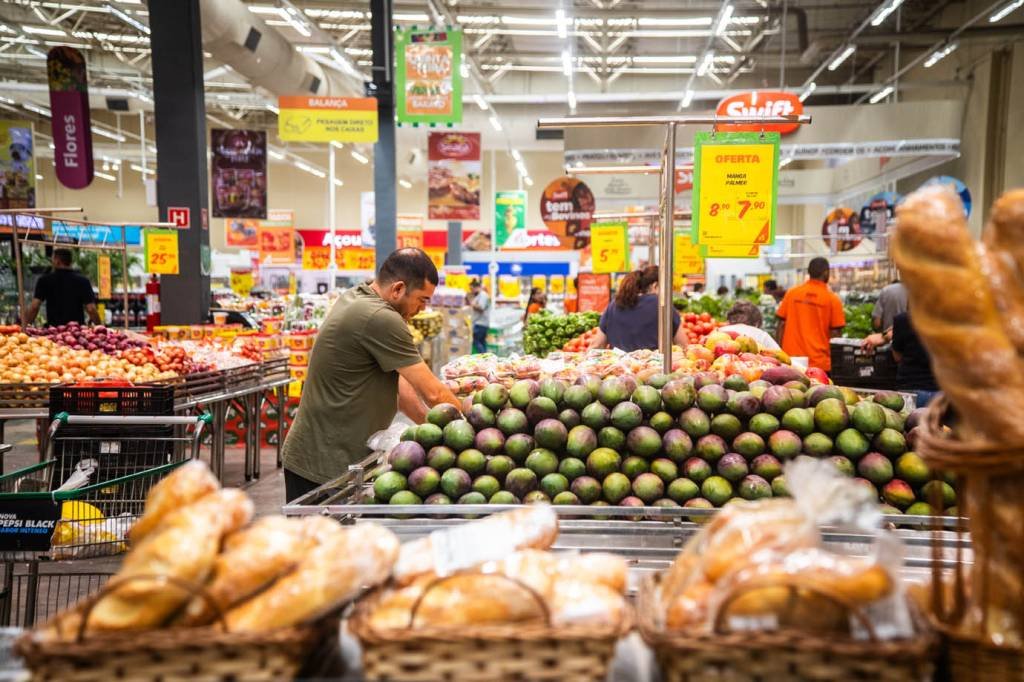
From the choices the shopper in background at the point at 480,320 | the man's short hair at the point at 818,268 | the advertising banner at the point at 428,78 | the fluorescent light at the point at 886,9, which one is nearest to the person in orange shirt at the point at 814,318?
the man's short hair at the point at 818,268

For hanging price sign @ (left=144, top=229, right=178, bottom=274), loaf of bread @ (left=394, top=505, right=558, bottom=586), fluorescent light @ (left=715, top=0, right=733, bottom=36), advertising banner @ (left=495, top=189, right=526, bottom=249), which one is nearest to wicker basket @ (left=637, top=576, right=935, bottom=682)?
loaf of bread @ (left=394, top=505, right=558, bottom=586)

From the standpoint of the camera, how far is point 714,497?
2252 mm

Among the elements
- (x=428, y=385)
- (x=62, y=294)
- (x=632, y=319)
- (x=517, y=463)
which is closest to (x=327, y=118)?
(x=62, y=294)

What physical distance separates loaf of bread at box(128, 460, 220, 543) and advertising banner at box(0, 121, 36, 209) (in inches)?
461

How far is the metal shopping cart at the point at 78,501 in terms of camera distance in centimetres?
263

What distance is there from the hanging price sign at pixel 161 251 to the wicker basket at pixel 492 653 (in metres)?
8.83

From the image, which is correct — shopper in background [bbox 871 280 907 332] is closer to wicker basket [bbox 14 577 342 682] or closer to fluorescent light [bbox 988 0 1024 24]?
fluorescent light [bbox 988 0 1024 24]

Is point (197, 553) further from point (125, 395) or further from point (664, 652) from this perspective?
point (125, 395)

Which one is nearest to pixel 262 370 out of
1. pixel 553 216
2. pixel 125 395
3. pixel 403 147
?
pixel 125 395

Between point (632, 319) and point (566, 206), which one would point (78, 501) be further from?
point (566, 206)

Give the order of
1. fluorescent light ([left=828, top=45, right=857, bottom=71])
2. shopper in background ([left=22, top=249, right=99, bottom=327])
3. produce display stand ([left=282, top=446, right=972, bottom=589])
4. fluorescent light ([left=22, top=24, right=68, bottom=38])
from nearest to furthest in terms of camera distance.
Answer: produce display stand ([left=282, top=446, right=972, bottom=589]) → shopper in background ([left=22, top=249, right=99, bottom=327]) → fluorescent light ([left=828, top=45, right=857, bottom=71]) → fluorescent light ([left=22, top=24, right=68, bottom=38])

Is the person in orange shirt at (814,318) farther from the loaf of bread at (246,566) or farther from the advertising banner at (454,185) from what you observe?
the advertising banner at (454,185)

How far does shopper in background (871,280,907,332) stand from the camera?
27.8 feet

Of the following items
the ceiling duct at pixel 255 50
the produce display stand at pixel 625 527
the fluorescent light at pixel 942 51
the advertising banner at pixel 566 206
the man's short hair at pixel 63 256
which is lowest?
the produce display stand at pixel 625 527
